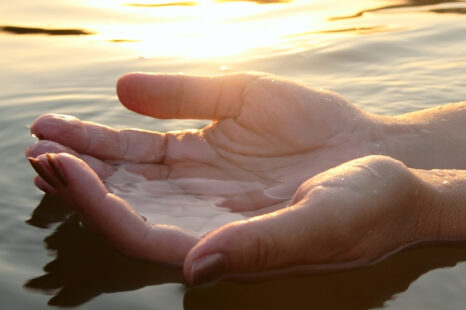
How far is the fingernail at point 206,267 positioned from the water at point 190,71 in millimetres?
111

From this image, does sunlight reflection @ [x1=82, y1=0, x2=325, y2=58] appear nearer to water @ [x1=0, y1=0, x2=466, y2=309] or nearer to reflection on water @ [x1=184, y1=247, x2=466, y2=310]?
water @ [x1=0, y1=0, x2=466, y2=309]

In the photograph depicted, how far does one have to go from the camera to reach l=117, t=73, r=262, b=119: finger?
2566mm

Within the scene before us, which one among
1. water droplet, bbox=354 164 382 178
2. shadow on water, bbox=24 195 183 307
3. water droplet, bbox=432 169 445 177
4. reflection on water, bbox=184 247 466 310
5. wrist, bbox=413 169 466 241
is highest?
water droplet, bbox=354 164 382 178

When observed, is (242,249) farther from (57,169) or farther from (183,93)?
(183,93)

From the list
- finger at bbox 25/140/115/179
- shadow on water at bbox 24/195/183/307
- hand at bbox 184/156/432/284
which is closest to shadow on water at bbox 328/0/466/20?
finger at bbox 25/140/115/179

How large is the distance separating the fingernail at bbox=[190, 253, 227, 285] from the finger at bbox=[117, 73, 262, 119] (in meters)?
1.07

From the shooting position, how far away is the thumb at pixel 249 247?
161 centimetres

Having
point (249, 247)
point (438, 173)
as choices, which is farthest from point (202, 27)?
point (249, 247)

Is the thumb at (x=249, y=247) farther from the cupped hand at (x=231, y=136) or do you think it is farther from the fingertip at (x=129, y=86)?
the fingertip at (x=129, y=86)

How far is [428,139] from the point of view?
8.77 feet

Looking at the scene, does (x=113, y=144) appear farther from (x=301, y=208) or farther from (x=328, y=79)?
(x=328, y=79)

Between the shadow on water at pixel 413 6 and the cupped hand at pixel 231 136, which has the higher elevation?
the shadow on water at pixel 413 6

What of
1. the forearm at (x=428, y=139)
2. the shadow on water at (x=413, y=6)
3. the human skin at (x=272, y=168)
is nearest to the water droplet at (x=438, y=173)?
the human skin at (x=272, y=168)

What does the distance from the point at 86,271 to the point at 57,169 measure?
299mm
